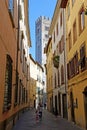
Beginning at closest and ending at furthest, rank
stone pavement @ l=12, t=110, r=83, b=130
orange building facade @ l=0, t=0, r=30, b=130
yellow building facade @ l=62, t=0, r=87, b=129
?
1. orange building facade @ l=0, t=0, r=30, b=130
2. yellow building facade @ l=62, t=0, r=87, b=129
3. stone pavement @ l=12, t=110, r=83, b=130

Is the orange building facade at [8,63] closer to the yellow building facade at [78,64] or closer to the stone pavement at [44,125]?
the stone pavement at [44,125]

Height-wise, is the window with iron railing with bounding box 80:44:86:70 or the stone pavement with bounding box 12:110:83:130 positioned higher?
the window with iron railing with bounding box 80:44:86:70

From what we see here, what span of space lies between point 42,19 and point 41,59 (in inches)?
780

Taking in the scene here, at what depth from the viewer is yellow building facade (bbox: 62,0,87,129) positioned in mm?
16802

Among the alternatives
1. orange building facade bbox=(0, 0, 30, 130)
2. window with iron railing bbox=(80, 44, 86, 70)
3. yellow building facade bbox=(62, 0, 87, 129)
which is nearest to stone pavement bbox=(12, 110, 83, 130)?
yellow building facade bbox=(62, 0, 87, 129)


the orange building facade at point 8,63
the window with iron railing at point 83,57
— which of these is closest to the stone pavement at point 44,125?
the orange building facade at point 8,63

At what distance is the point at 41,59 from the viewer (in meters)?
126

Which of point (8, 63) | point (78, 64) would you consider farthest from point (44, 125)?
point (8, 63)

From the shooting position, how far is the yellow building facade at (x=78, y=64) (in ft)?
55.1

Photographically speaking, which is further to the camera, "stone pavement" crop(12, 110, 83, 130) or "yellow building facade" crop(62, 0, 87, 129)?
"stone pavement" crop(12, 110, 83, 130)

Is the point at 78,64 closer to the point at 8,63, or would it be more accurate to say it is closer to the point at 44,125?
the point at 44,125

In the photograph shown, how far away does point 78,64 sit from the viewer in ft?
59.5

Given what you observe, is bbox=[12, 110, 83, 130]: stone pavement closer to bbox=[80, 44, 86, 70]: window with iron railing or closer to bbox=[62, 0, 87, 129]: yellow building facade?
bbox=[62, 0, 87, 129]: yellow building facade

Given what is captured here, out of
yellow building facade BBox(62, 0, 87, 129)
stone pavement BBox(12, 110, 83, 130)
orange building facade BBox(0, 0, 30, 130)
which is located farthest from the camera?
stone pavement BBox(12, 110, 83, 130)
